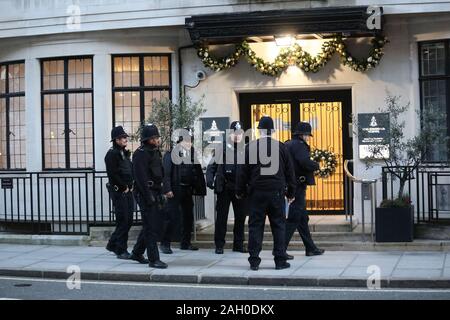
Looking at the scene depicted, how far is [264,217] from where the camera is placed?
36.7 ft

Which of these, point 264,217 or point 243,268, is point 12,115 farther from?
point 264,217

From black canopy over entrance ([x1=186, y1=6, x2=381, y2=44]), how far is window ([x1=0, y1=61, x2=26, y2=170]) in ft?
14.3

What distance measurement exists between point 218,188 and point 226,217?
22.3 inches

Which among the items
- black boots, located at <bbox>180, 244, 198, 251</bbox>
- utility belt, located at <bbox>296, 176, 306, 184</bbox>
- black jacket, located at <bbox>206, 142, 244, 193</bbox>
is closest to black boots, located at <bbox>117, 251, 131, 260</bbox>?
black boots, located at <bbox>180, 244, 198, 251</bbox>

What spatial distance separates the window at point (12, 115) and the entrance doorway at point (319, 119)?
184 inches

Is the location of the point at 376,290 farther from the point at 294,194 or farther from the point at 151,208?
the point at 151,208

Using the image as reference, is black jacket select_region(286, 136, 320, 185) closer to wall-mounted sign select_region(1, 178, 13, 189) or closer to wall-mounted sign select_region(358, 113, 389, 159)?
wall-mounted sign select_region(358, 113, 389, 159)

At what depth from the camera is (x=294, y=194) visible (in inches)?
457
